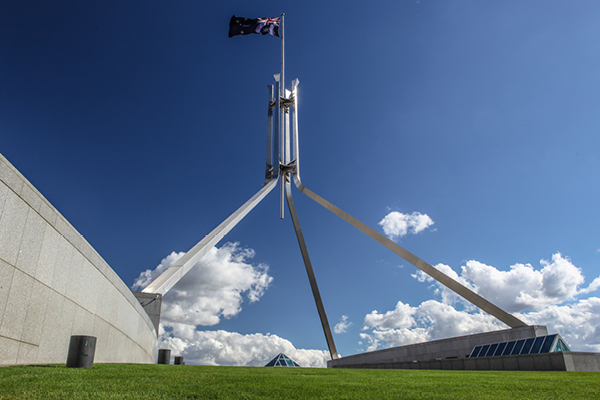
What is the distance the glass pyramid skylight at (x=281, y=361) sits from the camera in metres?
26.0

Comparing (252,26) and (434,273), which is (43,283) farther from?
(252,26)

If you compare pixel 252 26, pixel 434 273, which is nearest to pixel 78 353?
pixel 434 273

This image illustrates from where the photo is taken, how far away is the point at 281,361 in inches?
1032

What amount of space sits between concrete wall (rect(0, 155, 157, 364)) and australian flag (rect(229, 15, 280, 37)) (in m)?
21.2

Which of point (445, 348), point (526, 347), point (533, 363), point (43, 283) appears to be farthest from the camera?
point (445, 348)

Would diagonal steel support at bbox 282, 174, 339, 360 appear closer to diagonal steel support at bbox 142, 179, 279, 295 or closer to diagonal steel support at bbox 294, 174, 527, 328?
diagonal steel support at bbox 294, 174, 527, 328

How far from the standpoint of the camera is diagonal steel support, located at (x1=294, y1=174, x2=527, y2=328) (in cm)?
1503

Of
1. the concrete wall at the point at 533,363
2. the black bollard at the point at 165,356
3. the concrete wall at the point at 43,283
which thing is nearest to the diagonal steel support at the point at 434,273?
the concrete wall at the point at 533,363

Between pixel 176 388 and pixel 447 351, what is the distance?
1624 cm

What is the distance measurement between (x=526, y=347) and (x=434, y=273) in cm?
473

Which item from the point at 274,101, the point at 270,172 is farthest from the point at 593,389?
the point at 274,101

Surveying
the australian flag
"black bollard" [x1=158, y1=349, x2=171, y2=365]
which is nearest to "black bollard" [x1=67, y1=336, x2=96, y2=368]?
"black bollard" [x1=158, y1=349, x2=171, y2=365]

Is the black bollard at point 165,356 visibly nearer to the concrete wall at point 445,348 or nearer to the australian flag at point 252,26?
the concrete wall at point 445,348

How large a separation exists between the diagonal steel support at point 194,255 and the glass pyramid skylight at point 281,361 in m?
10.8
